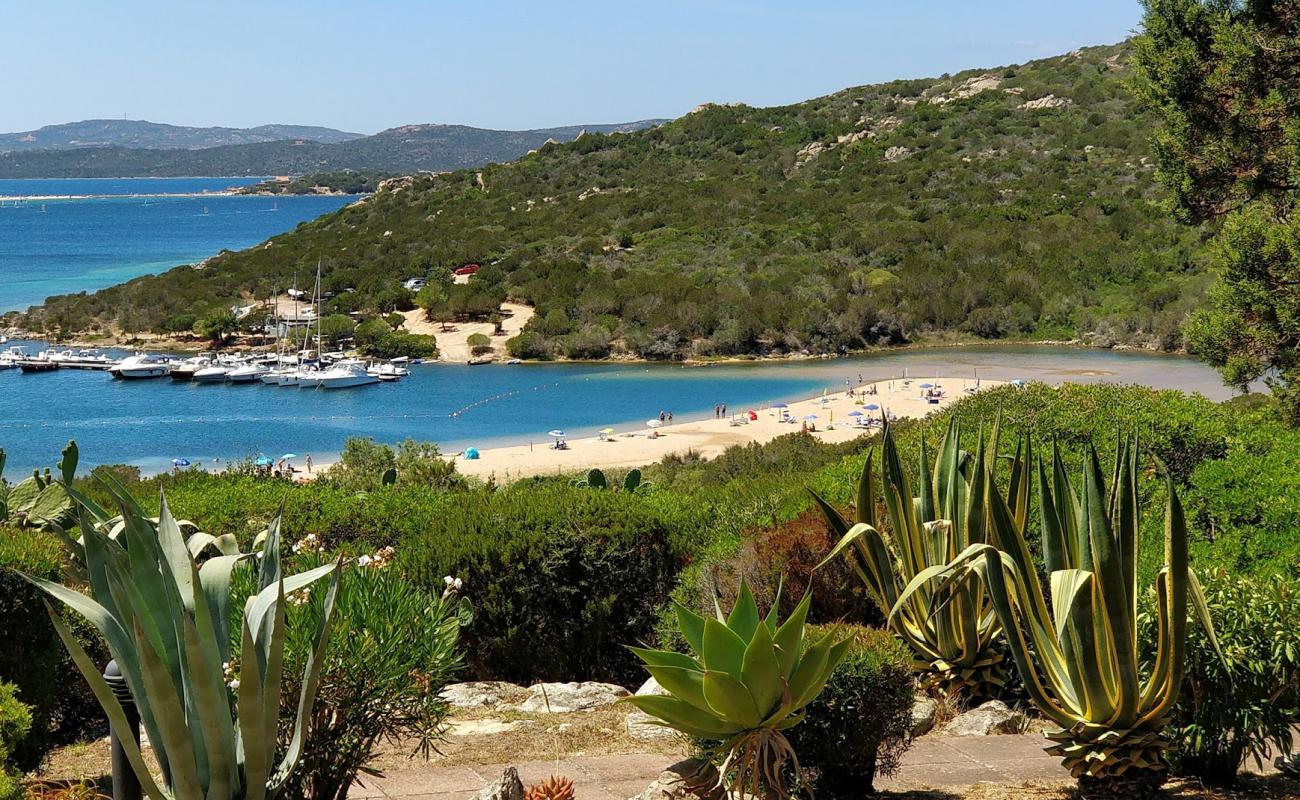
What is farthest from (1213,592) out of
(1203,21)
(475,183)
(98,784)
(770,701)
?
(475,183)

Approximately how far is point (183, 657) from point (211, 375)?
49.7 metres

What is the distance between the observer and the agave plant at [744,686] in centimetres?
393

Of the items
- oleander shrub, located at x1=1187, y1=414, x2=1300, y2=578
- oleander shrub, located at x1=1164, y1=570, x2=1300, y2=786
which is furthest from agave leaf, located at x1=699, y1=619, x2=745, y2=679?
oleander shrub, located at x1=1187, y1=414, x2=1300, y2=578

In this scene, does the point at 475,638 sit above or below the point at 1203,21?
below

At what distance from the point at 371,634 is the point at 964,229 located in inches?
2634

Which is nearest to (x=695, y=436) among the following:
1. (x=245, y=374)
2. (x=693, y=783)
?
(x=245, y=374)

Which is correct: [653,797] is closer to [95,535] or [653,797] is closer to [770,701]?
[770,701]

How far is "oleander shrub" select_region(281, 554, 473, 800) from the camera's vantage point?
13.9 feet

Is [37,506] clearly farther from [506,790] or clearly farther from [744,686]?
[744,686]

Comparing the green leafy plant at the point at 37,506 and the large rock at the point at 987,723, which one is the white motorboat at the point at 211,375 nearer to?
the green leafy plant at the point at 37,506

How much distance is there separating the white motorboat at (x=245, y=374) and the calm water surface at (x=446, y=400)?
0.72 metres

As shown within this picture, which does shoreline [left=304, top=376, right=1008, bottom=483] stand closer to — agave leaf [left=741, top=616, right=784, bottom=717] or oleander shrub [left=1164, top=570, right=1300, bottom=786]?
oleander shrub [left=1164, top=570, right=1300, bottom=786]

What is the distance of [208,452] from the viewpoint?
37000mm

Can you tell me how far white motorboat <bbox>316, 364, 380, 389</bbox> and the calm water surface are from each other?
787mm
